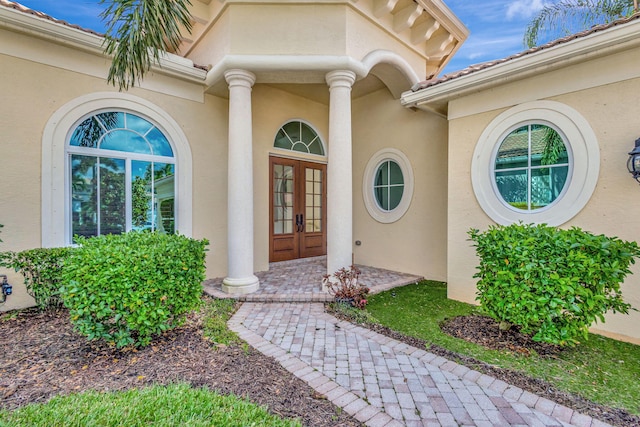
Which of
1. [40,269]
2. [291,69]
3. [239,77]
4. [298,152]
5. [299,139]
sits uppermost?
[291,69]

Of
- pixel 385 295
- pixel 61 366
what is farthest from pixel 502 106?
pixel 61 366

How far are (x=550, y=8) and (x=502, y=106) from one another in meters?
5.87

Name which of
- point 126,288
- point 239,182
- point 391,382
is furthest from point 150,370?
point 239,182

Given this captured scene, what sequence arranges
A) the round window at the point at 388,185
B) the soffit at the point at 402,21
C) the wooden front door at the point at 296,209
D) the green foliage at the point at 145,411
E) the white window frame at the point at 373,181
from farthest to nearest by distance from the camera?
the wooden front door at the point at 296,209 → the round window at the point at 388,185 → the white window frame at the point at 373,181 → the soffit at the point at 402,21 → the green foliage at the point at 145,411

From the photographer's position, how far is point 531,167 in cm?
492

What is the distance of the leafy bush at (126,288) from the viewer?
3.17 meters

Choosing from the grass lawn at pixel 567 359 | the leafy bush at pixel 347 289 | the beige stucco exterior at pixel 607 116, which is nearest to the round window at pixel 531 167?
the beige stucco exterior at pixel 607 116

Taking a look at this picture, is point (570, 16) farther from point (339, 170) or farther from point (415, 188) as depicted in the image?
point (339, 170)

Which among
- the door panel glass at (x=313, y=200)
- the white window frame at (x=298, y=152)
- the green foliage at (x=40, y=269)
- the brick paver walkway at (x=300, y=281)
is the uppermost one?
the white window frame at (x=298, y=152)

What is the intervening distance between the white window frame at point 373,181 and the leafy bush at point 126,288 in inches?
213

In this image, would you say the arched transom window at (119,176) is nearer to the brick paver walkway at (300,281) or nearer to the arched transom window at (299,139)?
the brick paver walkway at (300,281)

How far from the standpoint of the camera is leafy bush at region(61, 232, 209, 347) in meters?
3.17

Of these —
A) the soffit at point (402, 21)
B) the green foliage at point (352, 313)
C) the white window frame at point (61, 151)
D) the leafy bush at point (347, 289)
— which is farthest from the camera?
the soffit at point (402, 21)

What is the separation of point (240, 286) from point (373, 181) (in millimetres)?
4658
